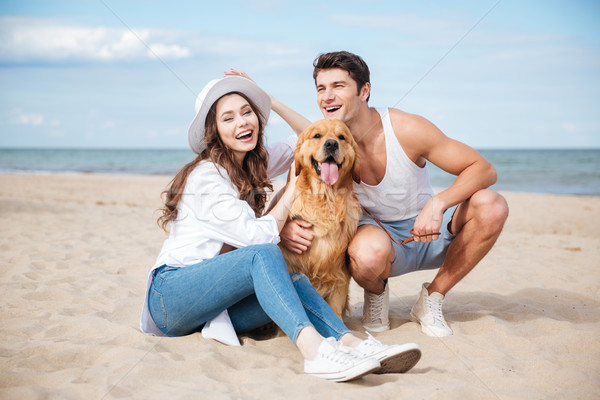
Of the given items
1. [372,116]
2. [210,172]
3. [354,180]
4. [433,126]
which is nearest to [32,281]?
[210,172]

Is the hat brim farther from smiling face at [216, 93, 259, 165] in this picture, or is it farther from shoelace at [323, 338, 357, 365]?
shoelace at [323, 338, 357, 365]

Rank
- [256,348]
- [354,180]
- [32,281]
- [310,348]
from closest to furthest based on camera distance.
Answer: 1. [310,348]
2. [256,348]
3. [354,180]
4. [32,281]

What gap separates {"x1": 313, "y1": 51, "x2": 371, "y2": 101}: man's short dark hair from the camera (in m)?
3.22

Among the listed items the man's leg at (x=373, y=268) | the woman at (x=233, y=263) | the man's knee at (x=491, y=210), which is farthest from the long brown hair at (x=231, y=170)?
the man's knee at (x=491, y=210)

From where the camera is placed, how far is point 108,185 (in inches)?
542

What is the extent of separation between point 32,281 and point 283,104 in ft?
7.87

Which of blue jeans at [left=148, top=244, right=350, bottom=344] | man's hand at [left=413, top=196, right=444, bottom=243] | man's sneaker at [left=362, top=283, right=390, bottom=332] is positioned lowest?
man's sneaker at [left=362, top=283, right=390, bottom=332]

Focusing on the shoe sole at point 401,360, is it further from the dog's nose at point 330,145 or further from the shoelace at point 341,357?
the dog's nose at point 330,145

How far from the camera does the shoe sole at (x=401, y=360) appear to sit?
211cm

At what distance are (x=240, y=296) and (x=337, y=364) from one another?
65cm

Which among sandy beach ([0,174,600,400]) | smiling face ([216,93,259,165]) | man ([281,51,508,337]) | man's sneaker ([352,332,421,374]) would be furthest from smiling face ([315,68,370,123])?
man's sneaker ([352,332,421,374])

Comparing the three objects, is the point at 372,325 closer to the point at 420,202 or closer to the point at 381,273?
the point at 381,273

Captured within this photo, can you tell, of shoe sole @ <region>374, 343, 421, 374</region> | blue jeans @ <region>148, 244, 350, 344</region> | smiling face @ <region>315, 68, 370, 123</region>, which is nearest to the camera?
shoe sole @ <region>374, 343, 421, 374</region>

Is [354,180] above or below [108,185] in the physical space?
above
